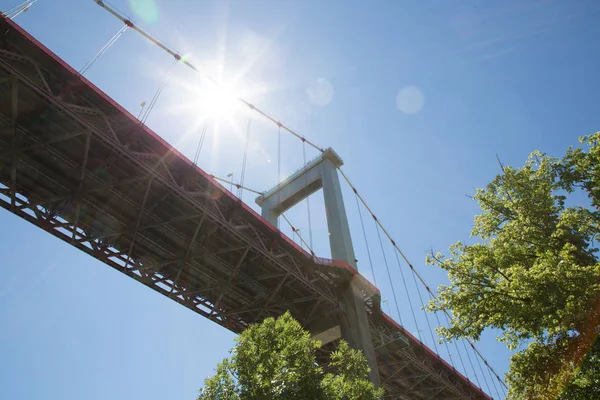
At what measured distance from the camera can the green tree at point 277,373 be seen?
8.39 meters

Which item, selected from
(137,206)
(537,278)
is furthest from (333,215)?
(537,278)

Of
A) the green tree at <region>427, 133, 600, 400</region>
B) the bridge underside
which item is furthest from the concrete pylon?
the green tree at <region>427, 133, 600, 400</region>

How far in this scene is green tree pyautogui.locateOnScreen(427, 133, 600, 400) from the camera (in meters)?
9.10

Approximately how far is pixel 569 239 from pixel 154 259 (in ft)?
51.8

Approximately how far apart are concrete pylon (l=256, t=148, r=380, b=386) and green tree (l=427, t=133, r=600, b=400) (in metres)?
8.14

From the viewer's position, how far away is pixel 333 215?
24000 mm

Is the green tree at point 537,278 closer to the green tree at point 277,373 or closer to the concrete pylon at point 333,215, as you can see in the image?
the green tree at point 277,373

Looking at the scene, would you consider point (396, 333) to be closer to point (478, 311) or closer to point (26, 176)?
point (478, 311)

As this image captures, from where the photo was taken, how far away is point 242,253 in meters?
17.5

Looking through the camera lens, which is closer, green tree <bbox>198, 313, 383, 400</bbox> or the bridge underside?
green tree <bbox>198, 313, 383, 400</bbox>

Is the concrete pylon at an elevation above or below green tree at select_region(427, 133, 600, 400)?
above

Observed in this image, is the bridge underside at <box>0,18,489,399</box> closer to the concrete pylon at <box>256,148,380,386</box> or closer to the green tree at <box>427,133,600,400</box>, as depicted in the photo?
the concrete pylon at <box>256,148,380,386</box>

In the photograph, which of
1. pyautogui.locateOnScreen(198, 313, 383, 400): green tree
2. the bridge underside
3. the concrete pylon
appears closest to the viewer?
pyautogui.locateOnScreen(198, 313, 383, 400): green tree

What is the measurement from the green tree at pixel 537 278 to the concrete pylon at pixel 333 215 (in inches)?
320
